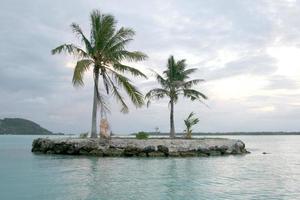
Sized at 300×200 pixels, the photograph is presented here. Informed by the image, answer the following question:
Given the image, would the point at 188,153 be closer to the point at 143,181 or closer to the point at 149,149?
the point at 149,149

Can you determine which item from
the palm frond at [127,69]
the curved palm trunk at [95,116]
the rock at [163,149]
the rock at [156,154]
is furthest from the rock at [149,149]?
the palm frond at [127,69]

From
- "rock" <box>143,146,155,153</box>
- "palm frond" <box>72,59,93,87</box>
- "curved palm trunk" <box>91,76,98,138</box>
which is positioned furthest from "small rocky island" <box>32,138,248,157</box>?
"palm frond" <box>72,59,93,87</box>

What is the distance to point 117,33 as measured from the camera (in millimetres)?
30266

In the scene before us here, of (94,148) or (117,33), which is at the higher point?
(117,33)

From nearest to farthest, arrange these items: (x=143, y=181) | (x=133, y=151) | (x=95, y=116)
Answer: (x=143, y=181), (x=133, y=151), (x=95, y=116)

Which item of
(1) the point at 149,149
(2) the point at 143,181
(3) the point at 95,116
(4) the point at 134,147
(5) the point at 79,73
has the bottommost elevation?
(2) the point at 143,181

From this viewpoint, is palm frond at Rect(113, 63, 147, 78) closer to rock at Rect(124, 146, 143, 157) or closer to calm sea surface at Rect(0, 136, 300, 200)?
rock at Rect(124, 146, 143, 157)

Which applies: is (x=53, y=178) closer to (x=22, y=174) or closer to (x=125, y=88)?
(x=22, y=174)

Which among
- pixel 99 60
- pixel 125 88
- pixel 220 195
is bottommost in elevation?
pixel 220 195

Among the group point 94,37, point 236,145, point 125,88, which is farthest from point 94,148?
point 236,145

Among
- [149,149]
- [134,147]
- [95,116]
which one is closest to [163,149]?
[149,149]

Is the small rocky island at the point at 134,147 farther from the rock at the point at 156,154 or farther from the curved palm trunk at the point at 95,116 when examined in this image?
the curved palm trunk at the point at 95,116

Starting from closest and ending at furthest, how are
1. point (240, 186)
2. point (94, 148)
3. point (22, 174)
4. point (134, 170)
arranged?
point (240, 186) < point (22, 174) < point (134, 170) < point (94, 148)

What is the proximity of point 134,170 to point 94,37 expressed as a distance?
42.8 ft
